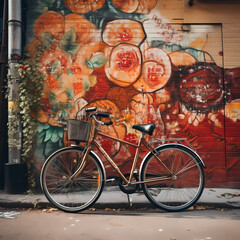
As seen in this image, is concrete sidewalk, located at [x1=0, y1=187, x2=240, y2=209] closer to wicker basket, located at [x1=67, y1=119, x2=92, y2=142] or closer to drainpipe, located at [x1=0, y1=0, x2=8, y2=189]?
drainpipe, located at [x1=0, y1=0, x2=8, y2=189]

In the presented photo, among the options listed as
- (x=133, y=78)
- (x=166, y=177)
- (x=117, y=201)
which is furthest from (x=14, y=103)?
(x=166, y=177)

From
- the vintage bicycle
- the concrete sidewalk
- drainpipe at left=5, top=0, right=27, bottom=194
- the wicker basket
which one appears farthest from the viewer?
drainpipe at left=5, top=0, right=27, bottom=194

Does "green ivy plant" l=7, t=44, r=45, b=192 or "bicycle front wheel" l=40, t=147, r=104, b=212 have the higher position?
"green ivy plant" l=7, t=44, r=45, b=192

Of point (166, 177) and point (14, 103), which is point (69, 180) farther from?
point (14, 103)

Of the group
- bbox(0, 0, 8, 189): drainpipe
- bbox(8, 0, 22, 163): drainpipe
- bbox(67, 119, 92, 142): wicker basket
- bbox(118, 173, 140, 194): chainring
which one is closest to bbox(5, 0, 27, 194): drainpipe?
bbox(8, 0, 22, 163): drainpipe

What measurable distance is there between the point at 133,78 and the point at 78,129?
182cm

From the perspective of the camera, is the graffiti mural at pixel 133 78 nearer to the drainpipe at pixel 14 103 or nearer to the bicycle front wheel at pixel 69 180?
the drainpipe at pixel 14 103

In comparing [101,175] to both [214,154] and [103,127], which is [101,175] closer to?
[103,127]

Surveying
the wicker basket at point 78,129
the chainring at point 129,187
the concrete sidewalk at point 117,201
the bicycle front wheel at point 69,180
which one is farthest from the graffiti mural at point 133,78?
the wicker basket at point 78,129

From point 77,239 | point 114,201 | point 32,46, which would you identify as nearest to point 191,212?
point 114,201

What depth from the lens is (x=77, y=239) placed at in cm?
→ 277

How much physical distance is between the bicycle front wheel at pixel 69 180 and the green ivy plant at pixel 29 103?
0.75 meters

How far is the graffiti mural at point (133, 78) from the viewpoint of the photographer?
472 cm

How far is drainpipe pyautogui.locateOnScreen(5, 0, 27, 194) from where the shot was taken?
427 centimetres
